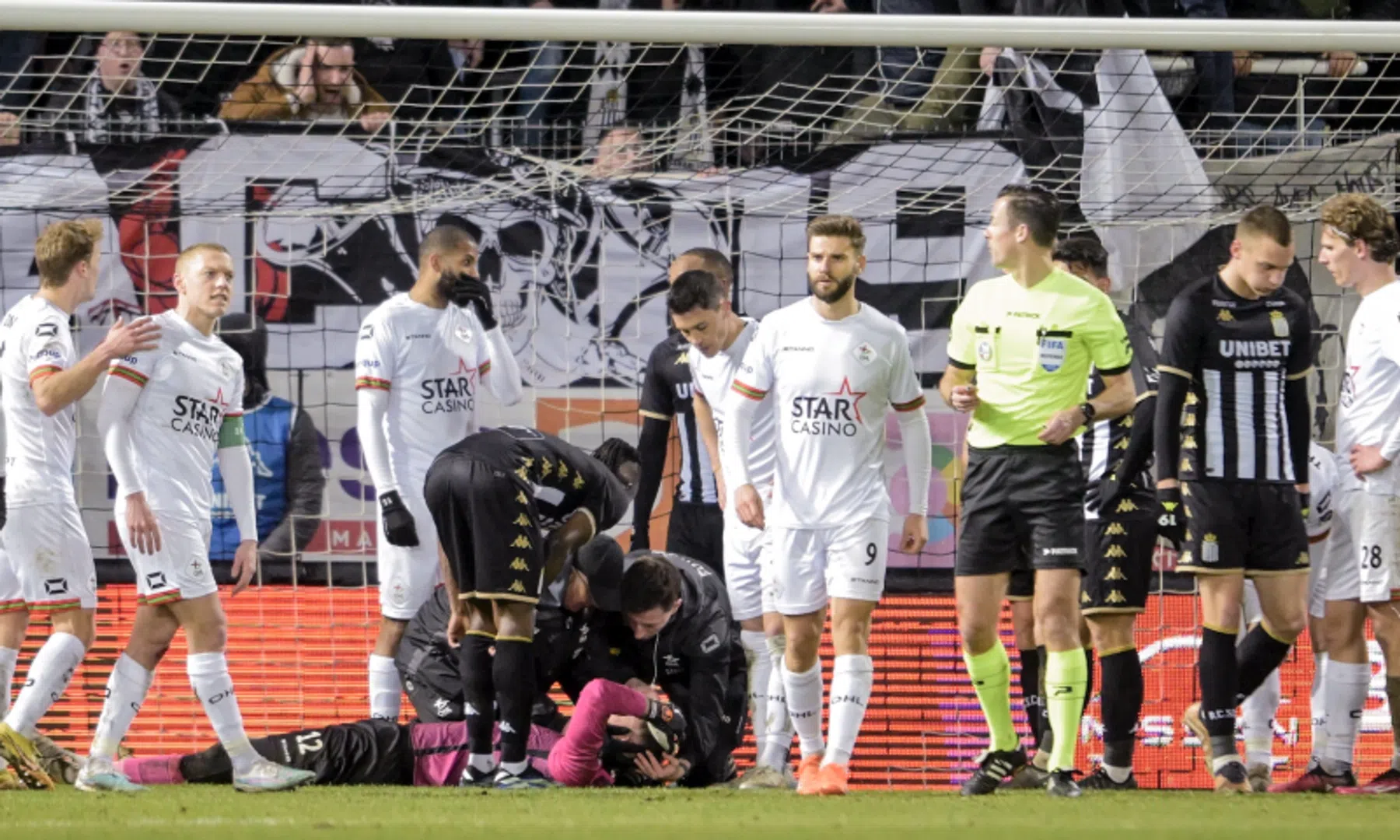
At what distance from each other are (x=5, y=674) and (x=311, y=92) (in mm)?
3314

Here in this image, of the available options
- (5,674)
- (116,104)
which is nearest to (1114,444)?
(5,674)

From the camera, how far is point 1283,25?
20.2 feet

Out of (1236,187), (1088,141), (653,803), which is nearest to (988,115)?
(1088,141)

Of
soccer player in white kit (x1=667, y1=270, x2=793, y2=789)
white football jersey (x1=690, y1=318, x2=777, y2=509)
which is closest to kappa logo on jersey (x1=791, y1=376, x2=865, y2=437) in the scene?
soccer player in white kit (x1=667, y1=270, x2=793, y2=789)

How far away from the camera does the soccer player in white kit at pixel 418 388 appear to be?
23.5 feet

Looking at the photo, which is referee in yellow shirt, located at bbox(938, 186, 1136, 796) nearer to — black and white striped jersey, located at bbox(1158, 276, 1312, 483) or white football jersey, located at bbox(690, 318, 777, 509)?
black and white striped jersey, located at bbox(1158, 276, 1312, 483)

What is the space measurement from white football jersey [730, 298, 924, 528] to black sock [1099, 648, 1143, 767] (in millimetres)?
1030

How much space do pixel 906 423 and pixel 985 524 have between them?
547mm

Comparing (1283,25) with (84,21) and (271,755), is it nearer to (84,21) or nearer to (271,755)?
(84,21)

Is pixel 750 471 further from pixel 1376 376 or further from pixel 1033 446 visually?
pixel 1376 376

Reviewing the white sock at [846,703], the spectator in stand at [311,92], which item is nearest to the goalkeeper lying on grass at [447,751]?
the white sock at [846,703]

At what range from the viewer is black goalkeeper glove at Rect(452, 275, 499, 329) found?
712 cm

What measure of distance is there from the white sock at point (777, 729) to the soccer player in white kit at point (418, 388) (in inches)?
59.4

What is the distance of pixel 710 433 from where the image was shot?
283 inches
